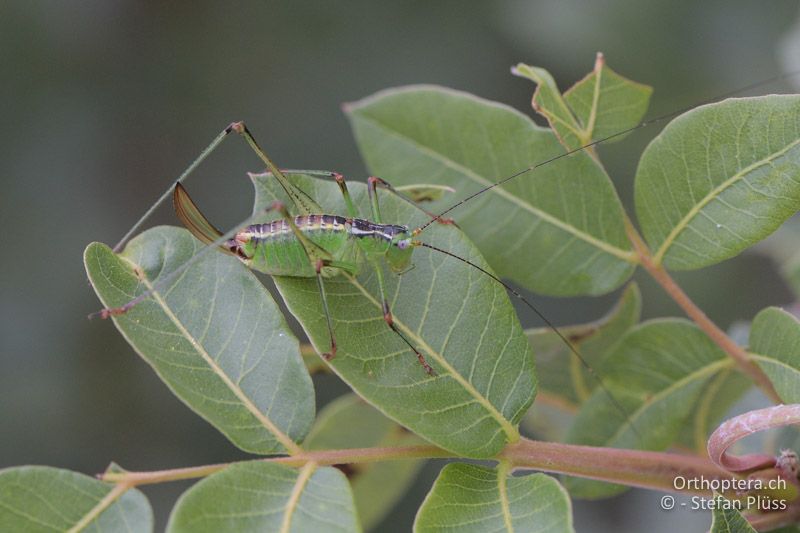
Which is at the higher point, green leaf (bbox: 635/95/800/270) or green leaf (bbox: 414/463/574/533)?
green leaf (bbox: 635/95/800/270)

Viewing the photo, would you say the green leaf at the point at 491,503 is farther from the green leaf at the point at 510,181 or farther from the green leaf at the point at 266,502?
the green leaf at the point at 510,181

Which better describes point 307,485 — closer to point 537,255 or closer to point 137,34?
point 537,255

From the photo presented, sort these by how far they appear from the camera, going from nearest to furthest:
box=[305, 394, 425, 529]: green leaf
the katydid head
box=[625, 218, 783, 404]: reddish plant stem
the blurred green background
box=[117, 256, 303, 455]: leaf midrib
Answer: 1. box=[117, 256, 303, 455]: leaf midrib
2. box=[625, 218, 783, 404]: reddish plant stem
3. the katydid head
4. box=[305, 394, 425, 529]: green leaf
5. the blurred green background

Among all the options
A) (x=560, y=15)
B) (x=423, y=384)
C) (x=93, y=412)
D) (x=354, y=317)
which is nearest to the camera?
(x=423, y=384)

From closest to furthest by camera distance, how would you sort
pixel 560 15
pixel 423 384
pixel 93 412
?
pixel 423 384 → pixel 560 15 → pixel 93 412

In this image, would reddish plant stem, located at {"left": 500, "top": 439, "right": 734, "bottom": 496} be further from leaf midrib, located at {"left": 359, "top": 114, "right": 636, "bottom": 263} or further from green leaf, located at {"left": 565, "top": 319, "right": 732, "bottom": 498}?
leaf midrib, located at {"left": 359, "top": 114, "right": 636, "bottom": 263}

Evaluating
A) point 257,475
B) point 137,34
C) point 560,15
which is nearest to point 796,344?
point 257,475

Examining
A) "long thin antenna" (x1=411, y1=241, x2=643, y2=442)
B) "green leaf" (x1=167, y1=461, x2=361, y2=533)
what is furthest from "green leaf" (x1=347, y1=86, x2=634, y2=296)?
"green leaf" (x1=167, y1=461, x2=361, y2=533)
